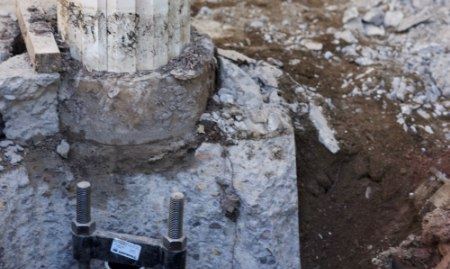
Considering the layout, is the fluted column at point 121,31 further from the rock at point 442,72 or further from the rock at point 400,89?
the rock at point 442,72

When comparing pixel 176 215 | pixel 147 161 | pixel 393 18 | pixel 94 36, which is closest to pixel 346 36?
pixel 393 18

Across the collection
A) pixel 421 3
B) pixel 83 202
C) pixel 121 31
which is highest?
pixel 121 31

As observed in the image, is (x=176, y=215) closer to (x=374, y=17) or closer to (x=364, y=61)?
(x=364, y=61)

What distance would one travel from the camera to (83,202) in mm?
3121

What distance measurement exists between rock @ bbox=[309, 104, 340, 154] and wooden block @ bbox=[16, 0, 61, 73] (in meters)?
1.37

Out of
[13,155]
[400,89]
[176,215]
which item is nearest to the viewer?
[176,215]

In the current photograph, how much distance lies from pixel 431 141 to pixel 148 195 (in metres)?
1.56

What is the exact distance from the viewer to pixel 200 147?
348 centimetres

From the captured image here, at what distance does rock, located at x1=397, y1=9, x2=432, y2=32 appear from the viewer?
461 cm

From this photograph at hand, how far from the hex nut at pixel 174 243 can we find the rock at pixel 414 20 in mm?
2219

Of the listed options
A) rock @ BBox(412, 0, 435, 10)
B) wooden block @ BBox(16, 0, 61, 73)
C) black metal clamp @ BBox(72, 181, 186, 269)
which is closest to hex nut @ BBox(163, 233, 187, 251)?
black metal clamp @ BBox(72, 181, 186, 269)

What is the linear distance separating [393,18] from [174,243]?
7.62 ft

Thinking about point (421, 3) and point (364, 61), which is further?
point (421, 3)

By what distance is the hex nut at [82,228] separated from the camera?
3197 millimetres
